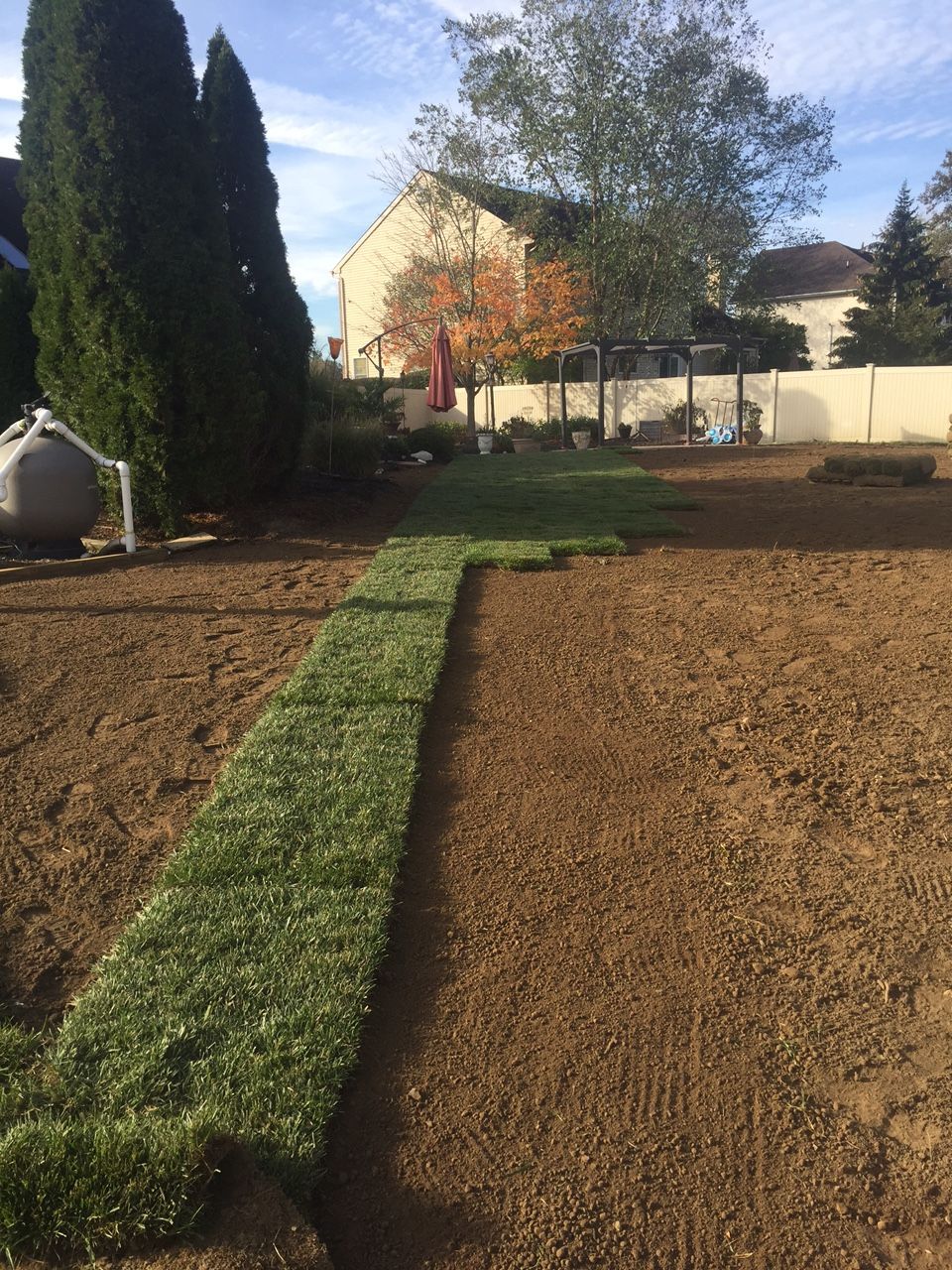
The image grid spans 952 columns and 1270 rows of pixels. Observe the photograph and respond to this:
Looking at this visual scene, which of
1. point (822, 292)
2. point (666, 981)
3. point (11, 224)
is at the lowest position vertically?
point (666, 981)

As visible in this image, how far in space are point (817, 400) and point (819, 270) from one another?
20296mm

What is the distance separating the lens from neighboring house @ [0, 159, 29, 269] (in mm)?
17780

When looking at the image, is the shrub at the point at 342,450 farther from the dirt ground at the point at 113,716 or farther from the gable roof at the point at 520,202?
Result: the gable roof at the point at 520,202

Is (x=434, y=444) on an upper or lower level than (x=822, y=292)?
lower

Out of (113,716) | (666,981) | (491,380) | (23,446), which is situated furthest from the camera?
(491,380)

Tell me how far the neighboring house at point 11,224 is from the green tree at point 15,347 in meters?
8.44

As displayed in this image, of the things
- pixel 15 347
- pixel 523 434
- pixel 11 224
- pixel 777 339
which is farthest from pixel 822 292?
pixel 15 347

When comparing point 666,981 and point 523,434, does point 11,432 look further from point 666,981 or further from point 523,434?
point 523,434

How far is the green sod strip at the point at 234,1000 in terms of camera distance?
153 cm

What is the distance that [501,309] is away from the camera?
26266mm

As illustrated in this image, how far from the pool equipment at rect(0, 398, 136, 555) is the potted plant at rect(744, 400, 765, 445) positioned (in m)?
18.5

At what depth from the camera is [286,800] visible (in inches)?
120

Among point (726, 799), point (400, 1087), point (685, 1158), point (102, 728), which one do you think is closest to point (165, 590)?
point (102, 728)

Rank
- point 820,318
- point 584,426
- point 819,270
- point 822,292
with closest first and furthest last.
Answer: point 584,426
point 822,292
point 820,318
point 819,270
